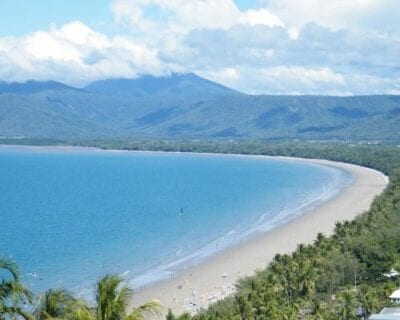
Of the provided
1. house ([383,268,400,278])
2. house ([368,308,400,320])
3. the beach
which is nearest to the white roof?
house ([368,308,400,320])

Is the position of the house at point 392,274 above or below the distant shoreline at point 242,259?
above

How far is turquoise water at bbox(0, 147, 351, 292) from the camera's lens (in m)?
62.5

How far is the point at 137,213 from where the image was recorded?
97.2 m

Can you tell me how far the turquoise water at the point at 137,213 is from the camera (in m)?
62.5

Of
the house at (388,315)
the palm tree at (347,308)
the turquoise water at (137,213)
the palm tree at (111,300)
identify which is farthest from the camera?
the turquoise water at (137,213)

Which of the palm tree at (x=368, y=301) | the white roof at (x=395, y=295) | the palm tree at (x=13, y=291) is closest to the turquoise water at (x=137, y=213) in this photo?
the palm tree at (x=368, y=301)

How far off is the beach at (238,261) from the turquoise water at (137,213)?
7.08 ft

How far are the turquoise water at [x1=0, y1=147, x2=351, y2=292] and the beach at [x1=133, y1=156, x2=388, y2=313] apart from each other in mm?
2159

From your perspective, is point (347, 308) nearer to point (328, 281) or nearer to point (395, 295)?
point (395, 295)

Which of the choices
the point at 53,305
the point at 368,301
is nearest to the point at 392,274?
the point at 368,301

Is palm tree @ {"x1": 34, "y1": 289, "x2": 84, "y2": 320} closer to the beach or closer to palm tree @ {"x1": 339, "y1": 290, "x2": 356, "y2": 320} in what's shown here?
palm tree @ {"x1": 339, "y1": 290, "x2": 356, "y2": 320}

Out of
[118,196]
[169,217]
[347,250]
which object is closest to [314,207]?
[169,217]

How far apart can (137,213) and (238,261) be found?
37.2m

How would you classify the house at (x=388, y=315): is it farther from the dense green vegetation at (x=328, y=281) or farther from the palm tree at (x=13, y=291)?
the palm tree at (x=13, y=291)
